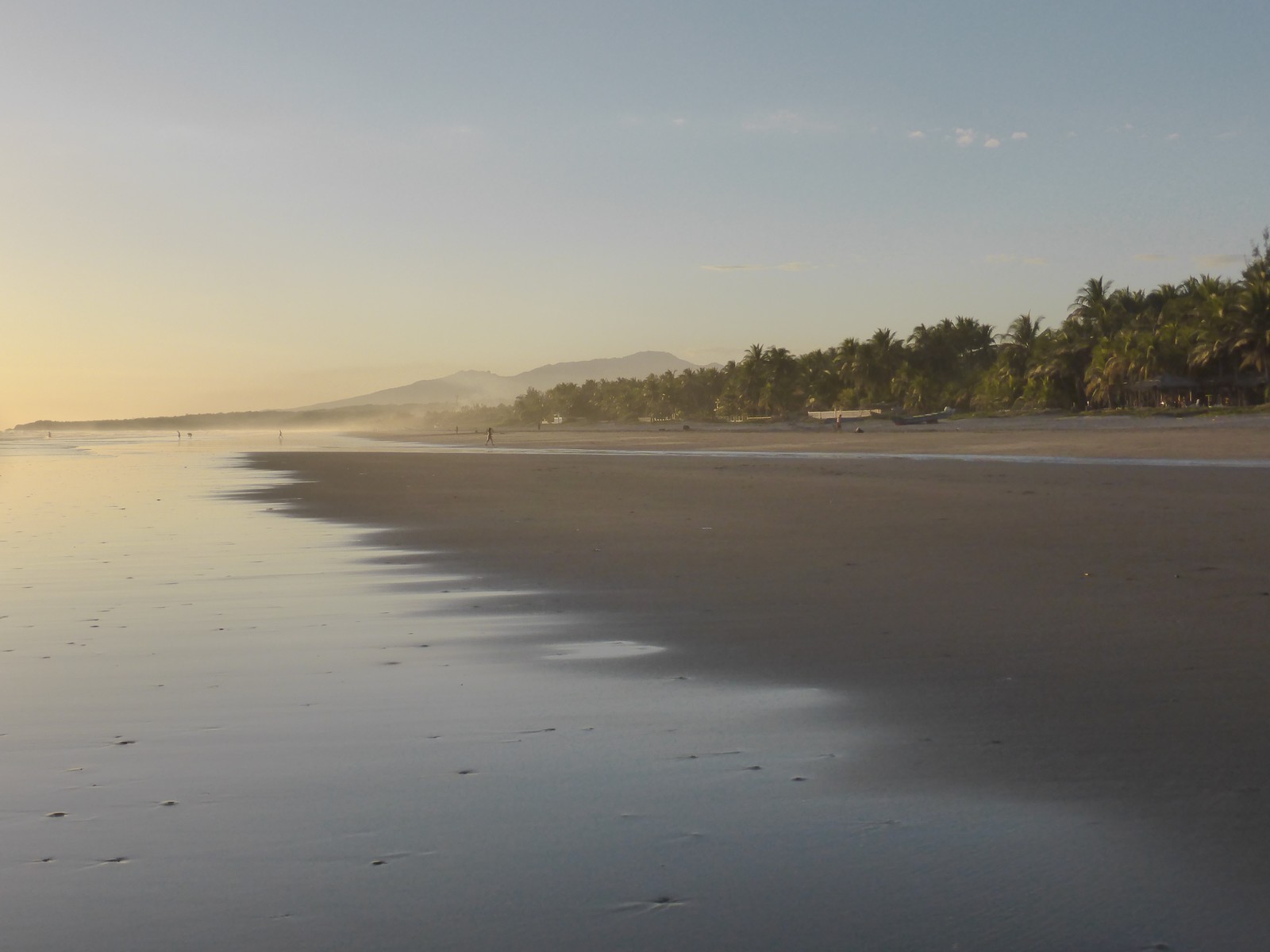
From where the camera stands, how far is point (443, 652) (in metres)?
6.97

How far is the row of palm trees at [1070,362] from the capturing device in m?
70.9

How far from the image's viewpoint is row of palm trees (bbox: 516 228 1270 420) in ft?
233

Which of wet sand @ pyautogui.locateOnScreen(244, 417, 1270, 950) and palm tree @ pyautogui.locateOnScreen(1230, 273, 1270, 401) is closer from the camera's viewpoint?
wet sand @ pyautogui.locateOnScreen(244, 417, 1270, 950)

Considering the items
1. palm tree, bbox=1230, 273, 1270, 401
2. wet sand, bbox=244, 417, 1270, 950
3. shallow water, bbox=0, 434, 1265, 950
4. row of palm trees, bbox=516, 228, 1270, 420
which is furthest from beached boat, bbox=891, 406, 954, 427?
shallow water, bbox=0, 434, 1265, 950

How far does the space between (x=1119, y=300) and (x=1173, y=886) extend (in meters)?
95.1

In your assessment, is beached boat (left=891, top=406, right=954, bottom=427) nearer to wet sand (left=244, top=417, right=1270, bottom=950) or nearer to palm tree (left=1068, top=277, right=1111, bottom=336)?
palm tree (left=1068, top=277, right=1111, bottom=336)

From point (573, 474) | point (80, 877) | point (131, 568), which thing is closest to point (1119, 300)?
point (573, 474)

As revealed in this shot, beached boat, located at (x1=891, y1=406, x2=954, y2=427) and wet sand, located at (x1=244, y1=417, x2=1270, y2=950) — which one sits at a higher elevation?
beached boat, located at (x1=891, y1=406, x2=954, y2=427)

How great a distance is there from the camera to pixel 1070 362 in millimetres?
83250

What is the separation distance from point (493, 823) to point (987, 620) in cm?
469

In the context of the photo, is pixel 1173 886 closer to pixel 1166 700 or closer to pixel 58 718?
pixel 1166 700

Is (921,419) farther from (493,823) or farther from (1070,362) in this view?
(493,823)

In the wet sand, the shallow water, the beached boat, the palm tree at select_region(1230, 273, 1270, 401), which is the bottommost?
the wet sand

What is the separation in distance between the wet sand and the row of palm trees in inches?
2245
